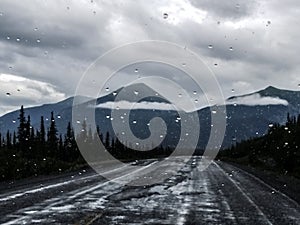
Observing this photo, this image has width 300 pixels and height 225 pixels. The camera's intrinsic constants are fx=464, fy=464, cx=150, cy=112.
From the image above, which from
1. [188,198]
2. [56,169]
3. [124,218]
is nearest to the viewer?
[124,218]

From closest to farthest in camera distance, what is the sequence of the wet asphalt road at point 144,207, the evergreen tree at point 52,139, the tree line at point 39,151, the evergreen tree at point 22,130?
the wet asphalt road at point 144,207 → the tree line at point 39,151 → the evergreen tree at point 22,130 → the evergreen tree at point 52,139

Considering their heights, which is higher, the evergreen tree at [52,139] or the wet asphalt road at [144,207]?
the evergreen tree at [52,139]

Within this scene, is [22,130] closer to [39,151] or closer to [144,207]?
[39,151]

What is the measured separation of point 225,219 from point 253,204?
3.61 metres

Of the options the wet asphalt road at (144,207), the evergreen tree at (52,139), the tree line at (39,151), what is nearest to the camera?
the wet asphalt road at (144,207)

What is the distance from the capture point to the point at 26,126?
62.9 metres

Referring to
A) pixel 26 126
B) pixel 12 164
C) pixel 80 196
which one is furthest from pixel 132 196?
pixel 26 126

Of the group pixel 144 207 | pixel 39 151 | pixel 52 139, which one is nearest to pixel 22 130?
pixel 39 151

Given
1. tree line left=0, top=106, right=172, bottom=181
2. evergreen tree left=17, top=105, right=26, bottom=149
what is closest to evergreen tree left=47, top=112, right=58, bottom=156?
tree line left=0, top=106, right=172, bottom=181

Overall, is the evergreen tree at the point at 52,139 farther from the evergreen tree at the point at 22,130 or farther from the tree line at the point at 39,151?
the evergreen tree at the point at 22,130

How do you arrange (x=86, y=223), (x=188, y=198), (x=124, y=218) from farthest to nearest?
(x=188, y=198) < (x=124, y=218) < (x=86, y=223)

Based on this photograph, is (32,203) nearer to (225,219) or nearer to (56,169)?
(225,219)

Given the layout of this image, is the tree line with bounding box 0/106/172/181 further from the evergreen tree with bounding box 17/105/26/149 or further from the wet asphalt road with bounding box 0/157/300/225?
the wet asphalt road with bounding box 0/157/300/225

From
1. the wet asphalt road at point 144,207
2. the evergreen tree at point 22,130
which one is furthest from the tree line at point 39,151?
the wet asphalt road at point 144,207
